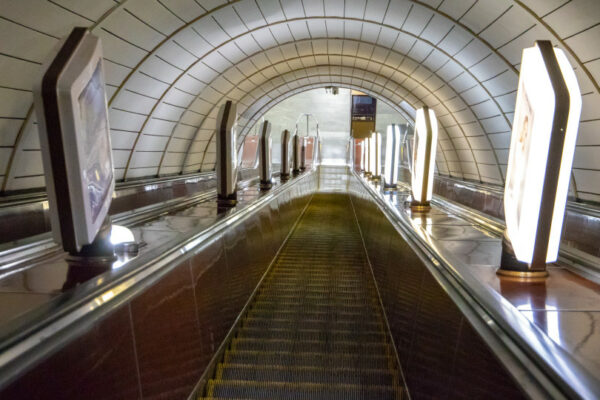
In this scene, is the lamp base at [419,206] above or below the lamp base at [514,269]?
below

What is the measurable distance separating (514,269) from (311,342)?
1884 millimetres

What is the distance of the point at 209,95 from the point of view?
630 inches

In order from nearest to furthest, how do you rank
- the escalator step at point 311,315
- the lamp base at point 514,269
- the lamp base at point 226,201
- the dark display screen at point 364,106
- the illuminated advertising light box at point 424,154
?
the lamp base at point 514,269
the escalator step at point 311,315
the illuminated advertising light box at point 424,154
the lamp base at point 226,201
the dark display screen at point 364,106

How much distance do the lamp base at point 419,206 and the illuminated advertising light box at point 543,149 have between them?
3.21m

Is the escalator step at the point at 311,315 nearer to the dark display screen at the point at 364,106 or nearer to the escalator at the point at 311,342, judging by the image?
the escalator at the point at 311,342

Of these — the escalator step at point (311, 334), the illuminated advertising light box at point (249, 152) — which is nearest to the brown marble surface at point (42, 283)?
the escalator step at point (311, 334)

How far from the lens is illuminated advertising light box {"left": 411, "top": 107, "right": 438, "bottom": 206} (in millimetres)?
5488

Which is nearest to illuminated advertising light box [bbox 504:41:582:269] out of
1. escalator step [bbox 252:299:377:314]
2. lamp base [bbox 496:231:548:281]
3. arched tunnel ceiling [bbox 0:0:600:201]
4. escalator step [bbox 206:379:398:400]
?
lamp base [bbox 496:231:548:281]

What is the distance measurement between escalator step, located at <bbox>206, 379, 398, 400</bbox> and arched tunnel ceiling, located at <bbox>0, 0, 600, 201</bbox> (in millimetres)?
6176

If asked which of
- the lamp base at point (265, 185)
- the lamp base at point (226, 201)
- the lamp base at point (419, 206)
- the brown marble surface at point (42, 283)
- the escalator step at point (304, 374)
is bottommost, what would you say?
the escalator step at point (304, 374)

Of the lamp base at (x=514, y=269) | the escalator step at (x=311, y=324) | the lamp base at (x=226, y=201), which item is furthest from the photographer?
the lamp base at (x=226, y=201)

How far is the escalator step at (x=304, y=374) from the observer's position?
3.15 metres

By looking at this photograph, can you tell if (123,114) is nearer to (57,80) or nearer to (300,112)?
(57,80)

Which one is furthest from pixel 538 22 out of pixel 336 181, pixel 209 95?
pixel 336 181
